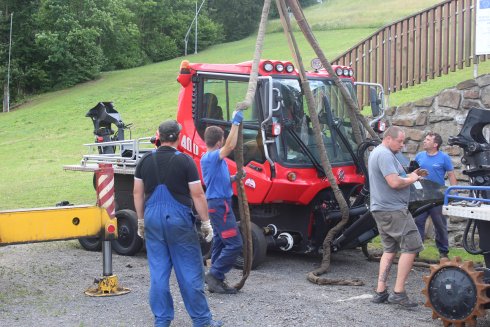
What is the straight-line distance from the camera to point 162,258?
6.76m

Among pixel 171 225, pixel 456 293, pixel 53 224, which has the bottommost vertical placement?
pixel 456 293

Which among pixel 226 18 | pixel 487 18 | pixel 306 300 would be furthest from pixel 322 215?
pixel 226 18

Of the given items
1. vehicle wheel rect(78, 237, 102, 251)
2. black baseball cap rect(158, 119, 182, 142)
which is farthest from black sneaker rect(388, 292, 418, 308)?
vehicle wheel rect(78, 237, 102, 251)

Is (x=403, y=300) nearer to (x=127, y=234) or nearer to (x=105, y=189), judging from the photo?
(x=105, y=189)

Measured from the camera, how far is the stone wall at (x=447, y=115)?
37.3 ft

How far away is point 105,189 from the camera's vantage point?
27.9ft

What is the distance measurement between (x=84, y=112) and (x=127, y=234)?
24417 millimetres

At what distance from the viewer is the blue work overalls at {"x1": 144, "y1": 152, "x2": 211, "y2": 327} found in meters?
6.68

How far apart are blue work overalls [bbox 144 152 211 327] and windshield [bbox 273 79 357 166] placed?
300 centimetres

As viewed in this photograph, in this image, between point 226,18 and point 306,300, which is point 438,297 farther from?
point 226,18

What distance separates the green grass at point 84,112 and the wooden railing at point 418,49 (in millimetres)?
1030

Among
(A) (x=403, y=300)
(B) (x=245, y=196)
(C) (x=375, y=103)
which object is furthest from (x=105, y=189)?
(C) (x=375, y=103)

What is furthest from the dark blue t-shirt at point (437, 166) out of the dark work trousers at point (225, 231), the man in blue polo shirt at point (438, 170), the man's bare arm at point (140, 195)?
the man's bare arm at point (140, 195)

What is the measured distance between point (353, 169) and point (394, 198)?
91.6 inches
